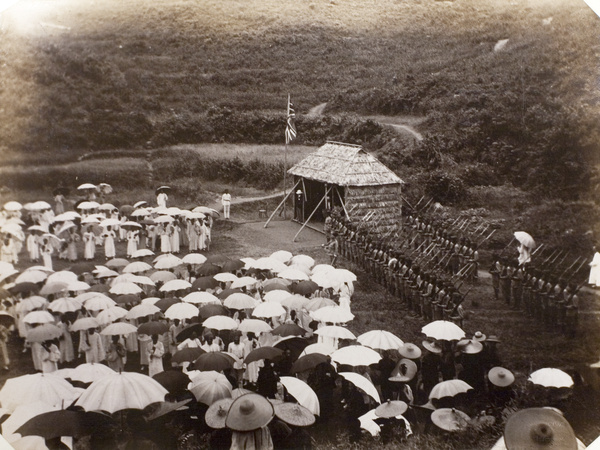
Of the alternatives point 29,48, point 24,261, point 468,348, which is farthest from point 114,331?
point 468,348

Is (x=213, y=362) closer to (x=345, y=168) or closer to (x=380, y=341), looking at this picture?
(x=380, y=341)

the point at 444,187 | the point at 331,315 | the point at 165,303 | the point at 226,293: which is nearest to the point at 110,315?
the point at 165,303

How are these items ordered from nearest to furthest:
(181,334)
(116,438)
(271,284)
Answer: (116,438) → (181,334) → (271,284)

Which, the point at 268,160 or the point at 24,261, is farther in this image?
the point at 268,160

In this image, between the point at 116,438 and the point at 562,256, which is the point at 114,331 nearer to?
the point at 116,438

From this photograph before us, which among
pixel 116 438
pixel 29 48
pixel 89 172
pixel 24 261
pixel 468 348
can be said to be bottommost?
pixel 116 438

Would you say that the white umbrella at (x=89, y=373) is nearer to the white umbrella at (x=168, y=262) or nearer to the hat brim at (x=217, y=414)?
the hat brim at (x=217, y=414)

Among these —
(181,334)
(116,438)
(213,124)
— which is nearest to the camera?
(116,438)
